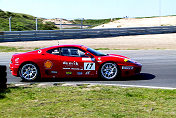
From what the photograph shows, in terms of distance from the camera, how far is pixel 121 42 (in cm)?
2595

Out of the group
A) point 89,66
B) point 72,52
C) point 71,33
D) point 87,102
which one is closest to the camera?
point 87,102

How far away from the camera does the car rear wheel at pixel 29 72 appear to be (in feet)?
34.7

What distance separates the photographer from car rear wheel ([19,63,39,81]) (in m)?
10.6

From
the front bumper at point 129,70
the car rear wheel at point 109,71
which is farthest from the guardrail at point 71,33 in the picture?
the front bumper at point 129,70

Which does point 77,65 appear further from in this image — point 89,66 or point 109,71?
point 109,71

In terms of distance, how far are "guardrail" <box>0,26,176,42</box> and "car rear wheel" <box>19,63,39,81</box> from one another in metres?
15.0

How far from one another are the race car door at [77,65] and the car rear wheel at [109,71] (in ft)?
1.03

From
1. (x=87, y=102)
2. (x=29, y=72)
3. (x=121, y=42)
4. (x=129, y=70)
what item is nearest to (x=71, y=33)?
(x=121, y=42)

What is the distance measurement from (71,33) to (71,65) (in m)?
17.1

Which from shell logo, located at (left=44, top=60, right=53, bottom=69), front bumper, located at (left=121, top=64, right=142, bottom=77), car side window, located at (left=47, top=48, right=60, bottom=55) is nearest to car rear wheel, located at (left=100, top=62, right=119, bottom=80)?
front bumper, located at (left=121, top=64, right=142, bottom=77)

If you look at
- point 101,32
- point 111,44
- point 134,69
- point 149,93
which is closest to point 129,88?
point 149,93

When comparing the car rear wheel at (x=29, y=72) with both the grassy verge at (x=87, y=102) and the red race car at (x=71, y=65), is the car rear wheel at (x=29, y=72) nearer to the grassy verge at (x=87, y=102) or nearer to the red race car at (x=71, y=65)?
the red race car at (x=71, y=65)

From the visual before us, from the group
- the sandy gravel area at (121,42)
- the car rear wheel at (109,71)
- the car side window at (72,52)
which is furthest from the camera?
the sandy gravel area at (121,42)

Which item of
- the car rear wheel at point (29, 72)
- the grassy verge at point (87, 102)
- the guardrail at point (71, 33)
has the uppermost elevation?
the guardrail at point (71, 33)
